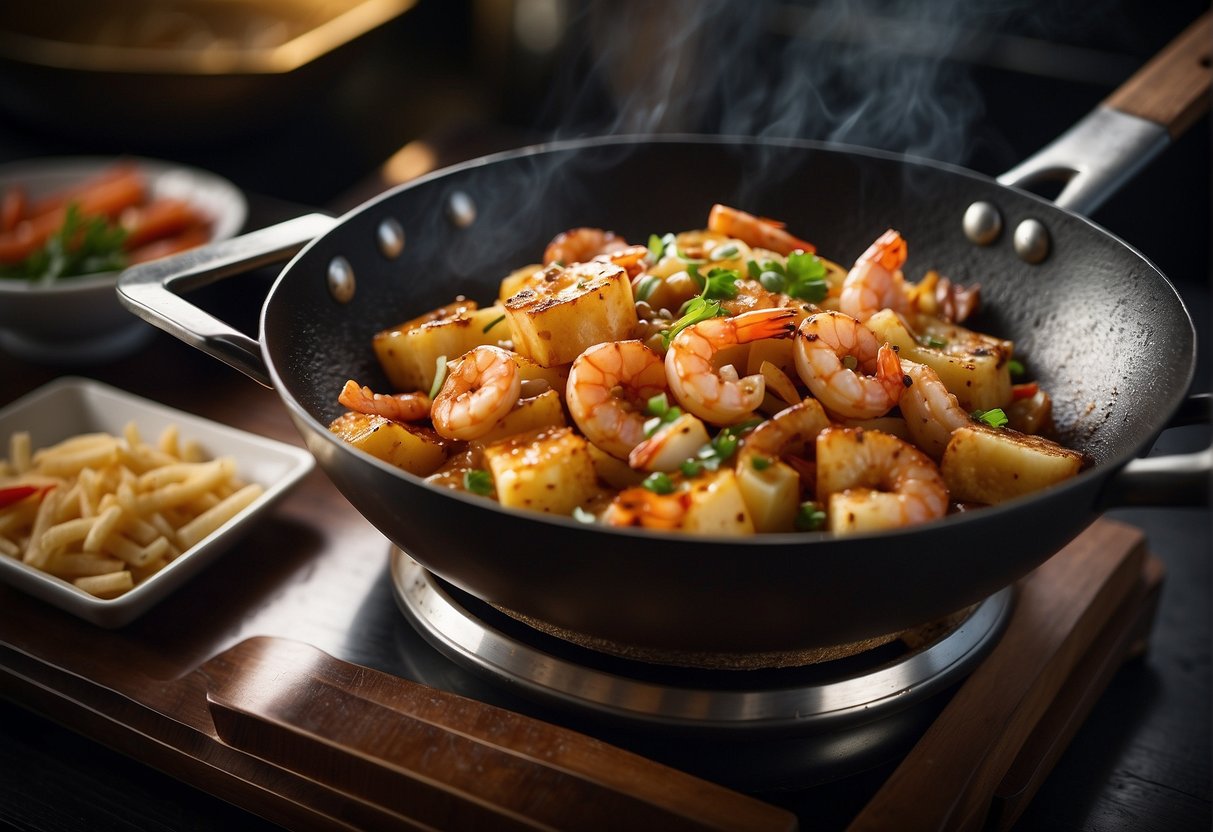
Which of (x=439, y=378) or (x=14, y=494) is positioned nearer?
(x=439, y=378)

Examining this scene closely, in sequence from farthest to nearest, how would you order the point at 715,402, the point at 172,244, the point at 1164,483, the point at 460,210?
the point at 172,244 < the point at 460,210 < the point at 715,402 < the point at 1164,483

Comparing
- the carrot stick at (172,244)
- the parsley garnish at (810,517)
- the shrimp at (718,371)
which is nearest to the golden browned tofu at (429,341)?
the shrimp at (718,371)

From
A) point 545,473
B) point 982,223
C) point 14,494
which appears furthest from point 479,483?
point 982,223

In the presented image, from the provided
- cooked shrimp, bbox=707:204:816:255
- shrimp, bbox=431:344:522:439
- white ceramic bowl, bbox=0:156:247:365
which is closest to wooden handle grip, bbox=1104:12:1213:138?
cooked shrimp, bbox=707:204:816:255

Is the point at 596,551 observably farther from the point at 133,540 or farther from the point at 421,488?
the point at 133,540

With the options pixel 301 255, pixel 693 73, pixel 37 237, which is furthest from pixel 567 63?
pixel 301 255

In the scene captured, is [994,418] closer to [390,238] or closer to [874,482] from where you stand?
[874,482]
